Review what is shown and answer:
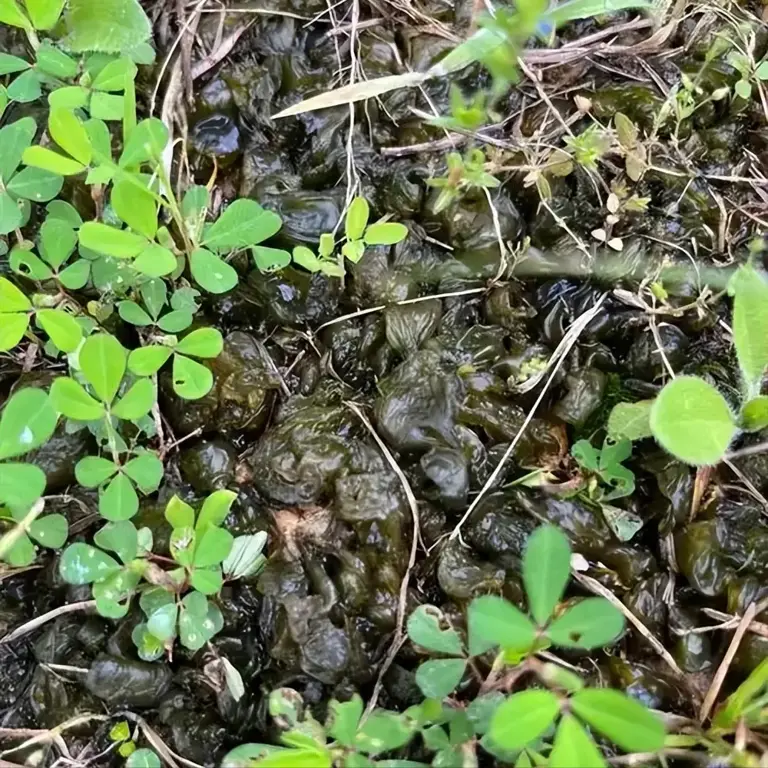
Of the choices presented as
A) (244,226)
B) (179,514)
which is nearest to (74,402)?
(179,514)

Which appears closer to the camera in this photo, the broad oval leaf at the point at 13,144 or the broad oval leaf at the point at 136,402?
the broad oval leaf at the point at 136,402

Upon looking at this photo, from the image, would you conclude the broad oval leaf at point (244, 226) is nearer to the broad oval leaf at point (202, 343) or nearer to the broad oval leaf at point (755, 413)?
the broad oval leaf at point (202, 343)

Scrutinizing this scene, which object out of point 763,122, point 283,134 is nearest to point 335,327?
point 283,134

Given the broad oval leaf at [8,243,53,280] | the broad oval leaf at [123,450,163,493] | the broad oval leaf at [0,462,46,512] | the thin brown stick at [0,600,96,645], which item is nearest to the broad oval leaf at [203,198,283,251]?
the broad oval leaf at [8,243,53,280]

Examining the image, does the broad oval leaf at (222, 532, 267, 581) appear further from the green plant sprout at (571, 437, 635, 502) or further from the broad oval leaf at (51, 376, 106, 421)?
the green plant sprout at (571, 437, 635, 502)

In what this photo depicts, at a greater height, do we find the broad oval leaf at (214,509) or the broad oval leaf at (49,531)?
the broad oval leaf at (214,509)

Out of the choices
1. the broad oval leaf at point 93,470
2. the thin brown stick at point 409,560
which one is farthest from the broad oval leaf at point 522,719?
the broad oval leaf at point 93,470

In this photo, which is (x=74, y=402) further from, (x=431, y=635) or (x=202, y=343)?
(x=431, y=635)
